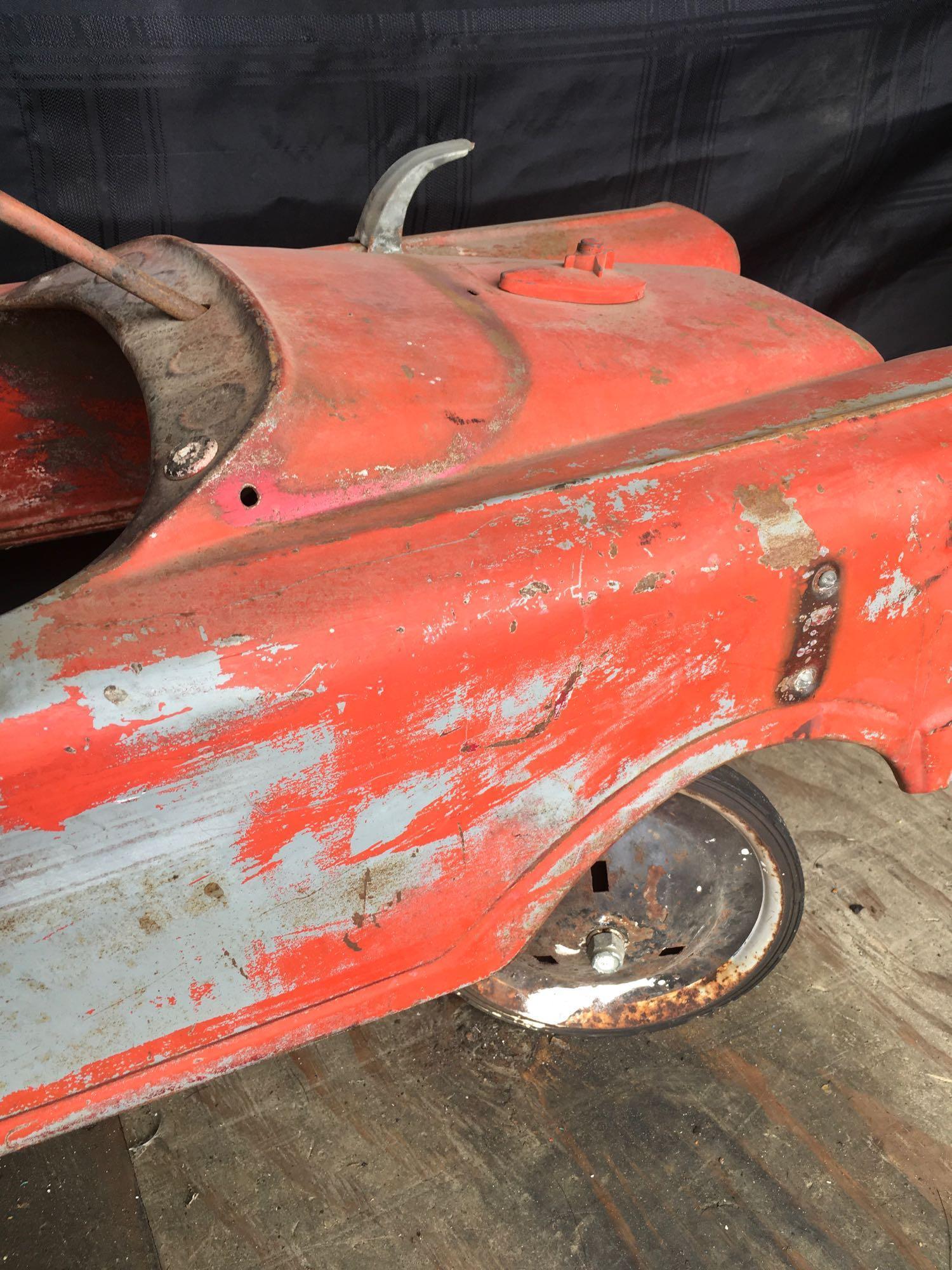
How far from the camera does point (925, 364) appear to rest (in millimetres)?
1448

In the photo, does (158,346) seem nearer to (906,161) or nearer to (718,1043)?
(718,1043)

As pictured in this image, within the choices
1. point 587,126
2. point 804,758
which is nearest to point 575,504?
point 804,758

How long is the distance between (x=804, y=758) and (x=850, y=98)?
1871 mm

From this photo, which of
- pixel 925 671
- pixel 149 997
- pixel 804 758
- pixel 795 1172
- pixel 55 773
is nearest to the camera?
pixel 55 773

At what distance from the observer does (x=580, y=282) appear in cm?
152

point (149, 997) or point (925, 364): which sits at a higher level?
point (925, 364)

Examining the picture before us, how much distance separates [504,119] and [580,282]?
139 cm

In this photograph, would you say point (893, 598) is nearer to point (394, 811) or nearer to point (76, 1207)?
point (394, 811)

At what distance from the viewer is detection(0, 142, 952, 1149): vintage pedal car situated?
3.22 ft

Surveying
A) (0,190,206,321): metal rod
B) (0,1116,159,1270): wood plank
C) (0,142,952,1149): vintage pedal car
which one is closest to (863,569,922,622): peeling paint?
(0,142,952,1149): vintage pedal car

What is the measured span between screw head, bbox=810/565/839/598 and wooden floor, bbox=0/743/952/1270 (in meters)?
0.86

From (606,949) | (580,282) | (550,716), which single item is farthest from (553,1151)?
(580,282)

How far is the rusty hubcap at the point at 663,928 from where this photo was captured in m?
1.61

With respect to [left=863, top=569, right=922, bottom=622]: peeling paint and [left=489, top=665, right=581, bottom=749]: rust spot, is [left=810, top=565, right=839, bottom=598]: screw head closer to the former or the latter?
[left=863, top=569, right=922, bottom=622]: peeling paint
